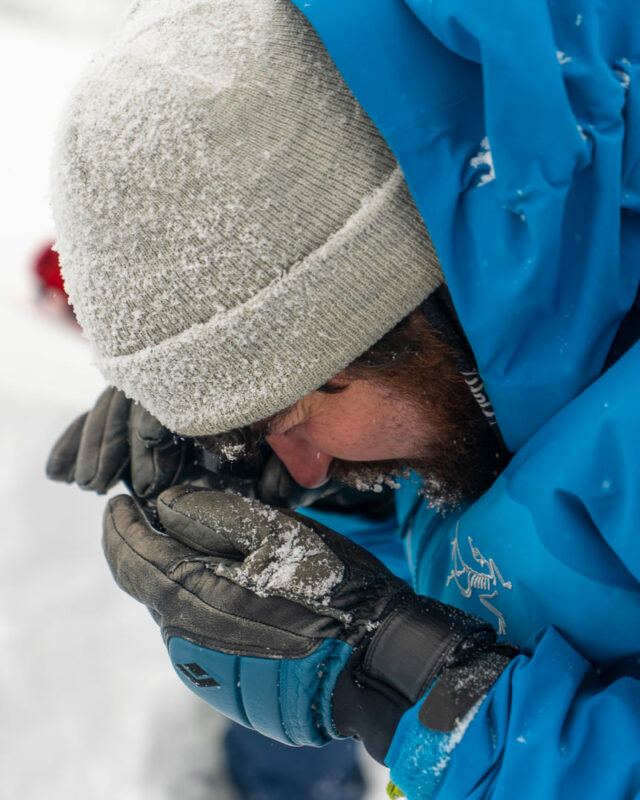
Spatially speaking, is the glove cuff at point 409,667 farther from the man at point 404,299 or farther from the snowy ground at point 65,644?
the snowy ground at point 65,644

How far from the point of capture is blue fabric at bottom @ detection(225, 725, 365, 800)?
1609mm

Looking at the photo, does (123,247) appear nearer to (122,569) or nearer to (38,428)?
(122,569)

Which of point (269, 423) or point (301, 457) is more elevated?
point (269, 423)

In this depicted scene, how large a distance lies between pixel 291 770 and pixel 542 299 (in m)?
1.29

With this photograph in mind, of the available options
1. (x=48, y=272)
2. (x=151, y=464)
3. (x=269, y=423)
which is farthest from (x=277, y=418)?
(x=48, y=272)

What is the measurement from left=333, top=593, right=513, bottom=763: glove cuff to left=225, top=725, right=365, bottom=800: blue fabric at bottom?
0.81 m

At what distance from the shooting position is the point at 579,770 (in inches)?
29.1

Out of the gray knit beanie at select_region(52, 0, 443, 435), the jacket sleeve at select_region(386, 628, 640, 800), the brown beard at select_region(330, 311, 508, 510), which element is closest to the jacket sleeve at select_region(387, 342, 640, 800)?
the jacket sleeve at select_region(386, 628, 640, 800)

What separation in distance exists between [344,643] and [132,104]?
64 centimetres

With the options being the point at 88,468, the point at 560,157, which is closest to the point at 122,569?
the point at 88,468

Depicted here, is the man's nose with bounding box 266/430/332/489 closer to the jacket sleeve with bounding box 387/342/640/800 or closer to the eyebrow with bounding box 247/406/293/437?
the eyebrow with bounding box 247/406/293/437

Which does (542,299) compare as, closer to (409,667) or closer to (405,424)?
(405,424)

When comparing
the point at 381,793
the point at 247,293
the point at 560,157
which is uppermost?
the point at 560,157

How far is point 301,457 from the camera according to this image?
1.12 meters
